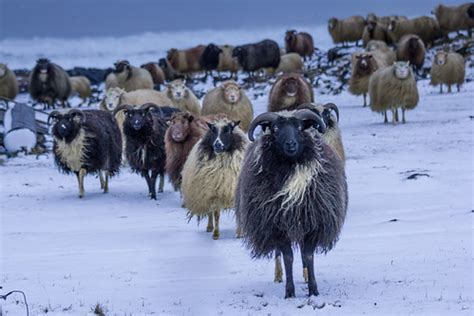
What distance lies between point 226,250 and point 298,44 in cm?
3597

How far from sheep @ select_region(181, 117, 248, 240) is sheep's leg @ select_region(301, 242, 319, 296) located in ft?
11.9

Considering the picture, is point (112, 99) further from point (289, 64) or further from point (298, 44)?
point (298, 44)

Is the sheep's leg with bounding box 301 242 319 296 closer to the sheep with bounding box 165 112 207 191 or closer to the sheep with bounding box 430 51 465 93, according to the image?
the sheep with bounding box 165 112 207 191

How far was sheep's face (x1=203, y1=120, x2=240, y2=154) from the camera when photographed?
11758 millimetres

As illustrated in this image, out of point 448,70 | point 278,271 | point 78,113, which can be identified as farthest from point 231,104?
point 278,271

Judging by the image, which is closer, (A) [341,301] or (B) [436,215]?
(A) [341,301]

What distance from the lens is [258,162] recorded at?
8297mm

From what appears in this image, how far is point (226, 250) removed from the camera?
10773mm

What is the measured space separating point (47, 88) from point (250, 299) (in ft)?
90.3

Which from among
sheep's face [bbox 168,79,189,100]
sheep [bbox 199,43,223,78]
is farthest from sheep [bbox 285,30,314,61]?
sheep's face [bbox 168,79,189,100]

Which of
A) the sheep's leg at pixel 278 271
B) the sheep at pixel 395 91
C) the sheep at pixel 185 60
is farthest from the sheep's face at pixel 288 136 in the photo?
the sheep at pixel 185 60

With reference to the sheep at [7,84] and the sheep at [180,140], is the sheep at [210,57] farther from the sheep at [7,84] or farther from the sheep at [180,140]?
the sheep at [180,140]

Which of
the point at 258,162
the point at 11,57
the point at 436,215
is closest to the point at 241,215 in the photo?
the point at 258,162

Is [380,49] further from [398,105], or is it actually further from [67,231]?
[67,231]
